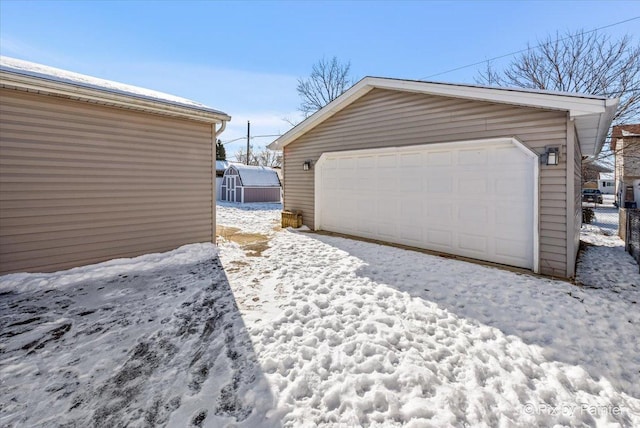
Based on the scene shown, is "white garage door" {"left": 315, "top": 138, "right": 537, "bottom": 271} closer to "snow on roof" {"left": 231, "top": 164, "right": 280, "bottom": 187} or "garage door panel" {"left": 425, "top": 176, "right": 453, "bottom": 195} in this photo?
"garage door panel" {"left": 425, "top": 176, "right": 453, "bottom": 195}

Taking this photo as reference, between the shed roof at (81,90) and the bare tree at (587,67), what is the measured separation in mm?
15643

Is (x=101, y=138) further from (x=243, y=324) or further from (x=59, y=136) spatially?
(x=243, y=324)

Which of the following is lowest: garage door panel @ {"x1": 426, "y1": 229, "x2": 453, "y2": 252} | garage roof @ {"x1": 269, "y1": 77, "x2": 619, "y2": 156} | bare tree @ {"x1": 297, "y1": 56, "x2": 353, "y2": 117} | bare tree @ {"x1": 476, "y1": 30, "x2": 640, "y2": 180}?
garage door panel @ {"x1": 426, "y1": 229, "x2": 453, "y2": 252}

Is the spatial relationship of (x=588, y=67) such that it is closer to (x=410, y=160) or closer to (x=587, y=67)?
(x=587, y=67)

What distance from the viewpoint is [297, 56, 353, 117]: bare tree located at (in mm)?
20953

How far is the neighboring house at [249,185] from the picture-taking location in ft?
63.2

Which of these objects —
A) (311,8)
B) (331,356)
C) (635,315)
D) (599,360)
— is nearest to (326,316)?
(331,356)

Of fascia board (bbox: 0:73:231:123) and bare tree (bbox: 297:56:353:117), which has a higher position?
bare tree (bbox: 297:56:353:117)

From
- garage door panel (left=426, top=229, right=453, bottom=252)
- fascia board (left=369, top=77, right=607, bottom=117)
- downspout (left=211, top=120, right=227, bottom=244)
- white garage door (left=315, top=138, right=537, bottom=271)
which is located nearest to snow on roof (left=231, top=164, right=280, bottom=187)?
white garage door (left=315, top=138, right=537, bottom=271)

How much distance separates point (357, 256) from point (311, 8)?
773 centimetres

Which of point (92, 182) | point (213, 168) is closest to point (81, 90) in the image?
point (92, 182)

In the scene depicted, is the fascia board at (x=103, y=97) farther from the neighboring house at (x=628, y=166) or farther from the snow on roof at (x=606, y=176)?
the snow on roof at (x=606, y=176)

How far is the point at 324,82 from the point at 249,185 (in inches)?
387

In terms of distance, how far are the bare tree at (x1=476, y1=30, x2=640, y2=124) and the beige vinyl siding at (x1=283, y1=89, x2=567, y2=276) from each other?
11942 millimetres
